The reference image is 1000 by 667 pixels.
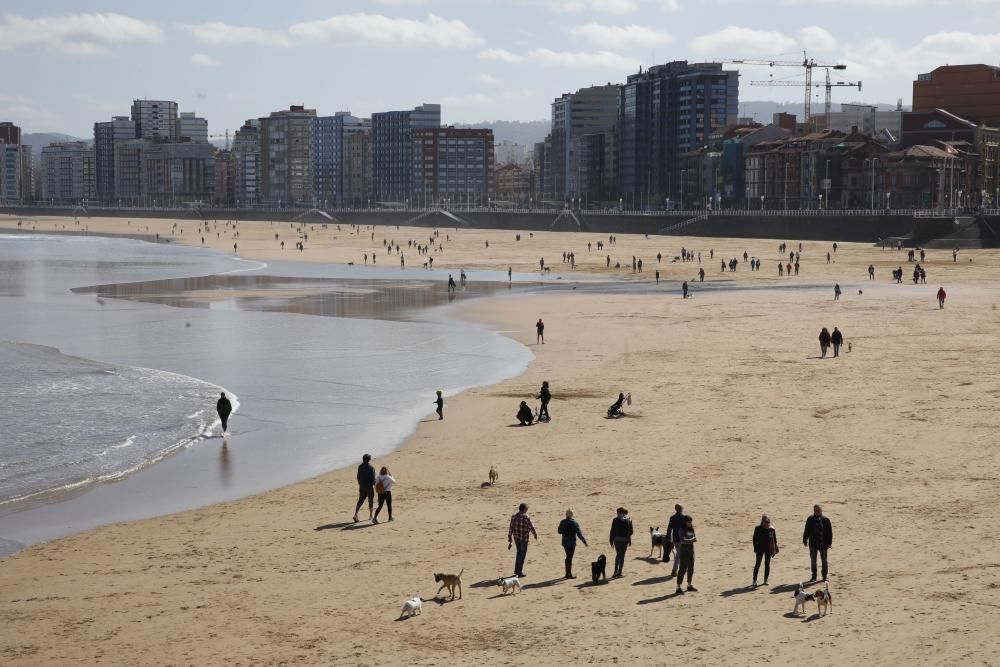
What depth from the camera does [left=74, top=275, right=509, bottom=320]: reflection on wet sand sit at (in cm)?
5672

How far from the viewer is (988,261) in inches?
3125

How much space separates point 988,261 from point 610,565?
71.0 meters

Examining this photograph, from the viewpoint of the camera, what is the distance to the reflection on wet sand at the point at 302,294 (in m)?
56.7

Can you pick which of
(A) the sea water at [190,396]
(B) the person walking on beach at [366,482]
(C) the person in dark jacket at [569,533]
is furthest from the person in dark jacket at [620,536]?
(A) the sea water at [190,396]

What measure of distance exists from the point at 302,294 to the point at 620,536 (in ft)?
169

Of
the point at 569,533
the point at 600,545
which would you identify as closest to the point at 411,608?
the point at 569,533

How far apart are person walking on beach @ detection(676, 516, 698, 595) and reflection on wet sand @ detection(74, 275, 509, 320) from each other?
3767cm

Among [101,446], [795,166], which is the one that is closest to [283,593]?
[101,446]

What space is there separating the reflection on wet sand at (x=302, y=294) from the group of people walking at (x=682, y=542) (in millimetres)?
36542

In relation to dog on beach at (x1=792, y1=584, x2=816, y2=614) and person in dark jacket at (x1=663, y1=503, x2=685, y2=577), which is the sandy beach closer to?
dog on beach at (x1=792, y1=584, x2=816, y2=614)

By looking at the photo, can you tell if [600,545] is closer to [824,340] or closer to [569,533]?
[569,533]

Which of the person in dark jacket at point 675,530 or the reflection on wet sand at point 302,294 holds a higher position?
the reflection on wet sand at point 302,294

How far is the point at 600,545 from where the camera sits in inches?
674

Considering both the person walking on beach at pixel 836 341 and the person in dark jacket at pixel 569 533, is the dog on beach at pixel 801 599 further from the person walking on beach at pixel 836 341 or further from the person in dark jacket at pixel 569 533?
the person walking on beach at pixel 836 341
